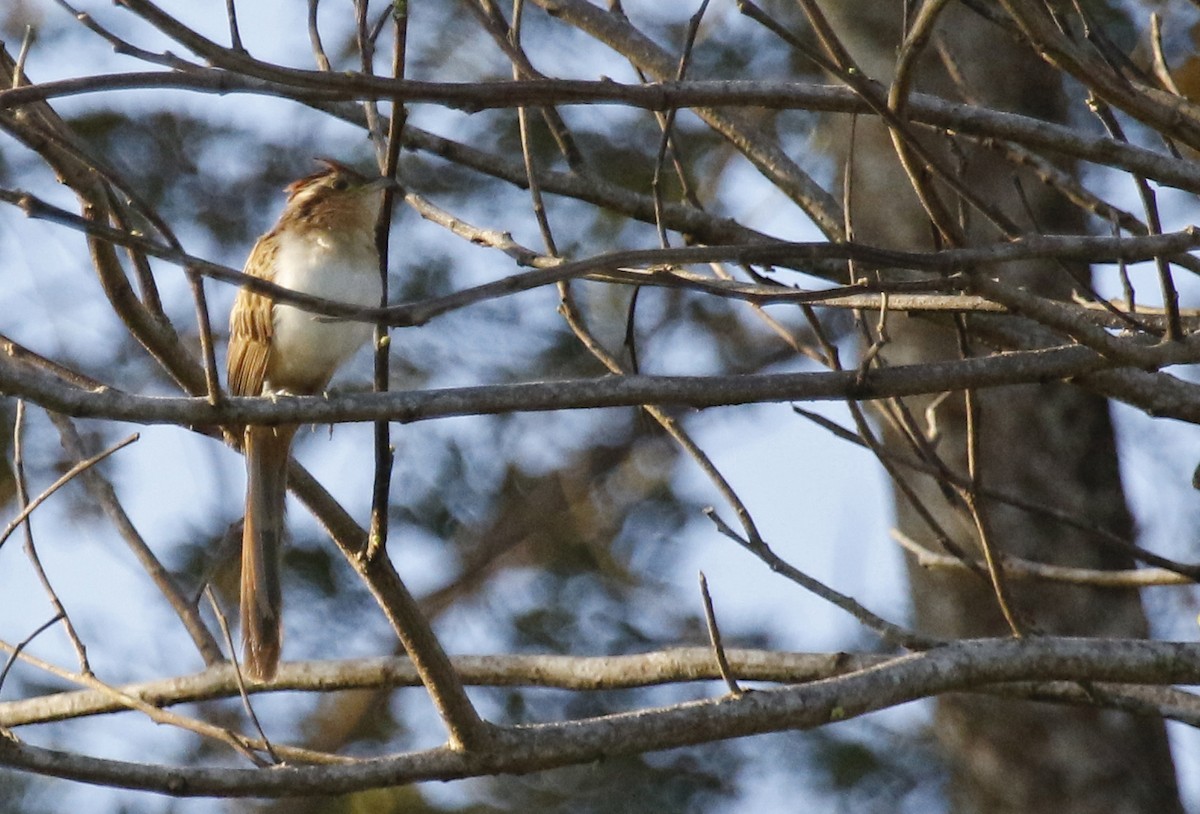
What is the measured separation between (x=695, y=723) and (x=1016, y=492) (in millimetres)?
3931

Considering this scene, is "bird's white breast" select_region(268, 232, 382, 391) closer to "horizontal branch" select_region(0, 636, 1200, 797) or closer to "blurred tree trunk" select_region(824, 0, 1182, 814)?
"horizontal branch" select_region(0, 636, 1200, 797)

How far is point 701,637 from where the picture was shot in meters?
7.52

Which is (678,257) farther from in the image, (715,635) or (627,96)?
(715,635)

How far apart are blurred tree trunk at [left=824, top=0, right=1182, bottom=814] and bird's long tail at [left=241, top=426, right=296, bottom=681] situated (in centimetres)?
305

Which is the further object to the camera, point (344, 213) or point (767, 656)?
point (344, 213)

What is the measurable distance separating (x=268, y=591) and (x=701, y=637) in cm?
386

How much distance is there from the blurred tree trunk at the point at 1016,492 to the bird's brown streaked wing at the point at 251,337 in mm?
2660

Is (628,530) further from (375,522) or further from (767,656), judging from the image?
(375,522)

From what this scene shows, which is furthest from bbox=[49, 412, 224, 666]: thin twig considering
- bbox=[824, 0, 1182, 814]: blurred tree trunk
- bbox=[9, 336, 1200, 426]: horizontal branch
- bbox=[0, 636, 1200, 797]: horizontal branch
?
bbox=[824, 0, 1182, 814]: blurred tree trunk

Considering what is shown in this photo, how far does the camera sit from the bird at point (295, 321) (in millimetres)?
4238

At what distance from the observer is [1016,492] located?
6473mm

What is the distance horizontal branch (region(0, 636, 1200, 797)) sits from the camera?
8.74ft

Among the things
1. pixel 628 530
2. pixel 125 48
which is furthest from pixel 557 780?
pixel 125 48

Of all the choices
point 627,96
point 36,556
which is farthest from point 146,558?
point 627,96
